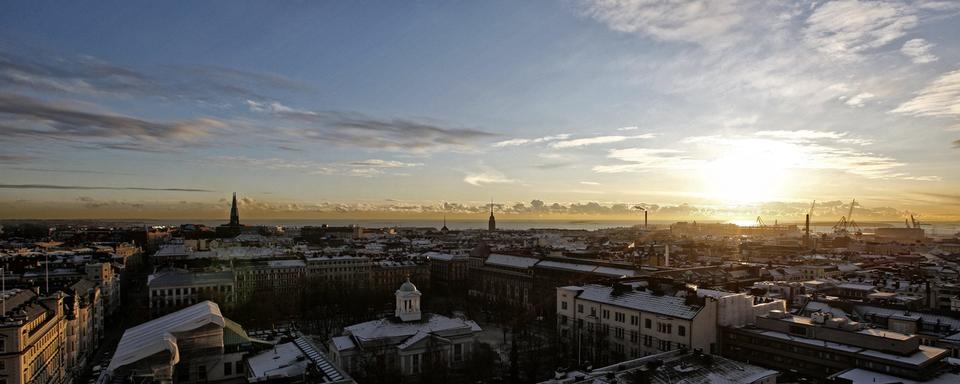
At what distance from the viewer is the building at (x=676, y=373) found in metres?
33.0

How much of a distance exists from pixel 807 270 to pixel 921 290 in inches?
1005

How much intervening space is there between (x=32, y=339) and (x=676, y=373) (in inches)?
1715

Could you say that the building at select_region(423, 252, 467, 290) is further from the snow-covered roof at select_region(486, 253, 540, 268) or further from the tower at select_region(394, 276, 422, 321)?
the tower at select_region(394, 276, 422, 321)

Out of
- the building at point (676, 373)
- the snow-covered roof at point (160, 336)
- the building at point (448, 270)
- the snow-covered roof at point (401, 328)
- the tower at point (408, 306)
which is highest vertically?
the snow-covered roof at point (160, 336)

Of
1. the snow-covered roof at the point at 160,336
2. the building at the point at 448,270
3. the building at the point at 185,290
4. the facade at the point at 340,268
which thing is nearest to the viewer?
the snow-covered roof at the point at 160,336

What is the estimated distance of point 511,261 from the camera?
103 m

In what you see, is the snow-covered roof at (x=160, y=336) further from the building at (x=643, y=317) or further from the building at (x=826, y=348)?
the building at (x=826, y=348)

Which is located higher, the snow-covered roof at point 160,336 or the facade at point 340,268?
the snow-covered roof at point 160,336

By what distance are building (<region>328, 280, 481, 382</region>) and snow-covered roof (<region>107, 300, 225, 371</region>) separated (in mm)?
12648

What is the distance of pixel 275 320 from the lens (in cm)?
7688

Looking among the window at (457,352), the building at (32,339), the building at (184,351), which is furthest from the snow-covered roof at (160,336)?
the window at (457,352)

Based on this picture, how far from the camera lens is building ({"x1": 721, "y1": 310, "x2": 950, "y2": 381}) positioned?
37625 mm

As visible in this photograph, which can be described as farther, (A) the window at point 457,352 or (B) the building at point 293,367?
(A) the window at point 457,352

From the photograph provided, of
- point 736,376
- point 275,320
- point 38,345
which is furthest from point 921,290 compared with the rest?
point 38,345
